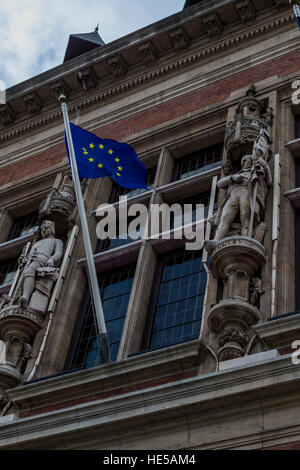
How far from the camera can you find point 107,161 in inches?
600

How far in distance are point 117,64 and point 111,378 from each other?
9.79 m

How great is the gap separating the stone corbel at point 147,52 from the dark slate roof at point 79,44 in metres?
4.09

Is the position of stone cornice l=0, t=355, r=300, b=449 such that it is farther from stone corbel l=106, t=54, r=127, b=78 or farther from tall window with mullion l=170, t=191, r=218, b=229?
stone corbel l=106, t=54, r=127, b=78

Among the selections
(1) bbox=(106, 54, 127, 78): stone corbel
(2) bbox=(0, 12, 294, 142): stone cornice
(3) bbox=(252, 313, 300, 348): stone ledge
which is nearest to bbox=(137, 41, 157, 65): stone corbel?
(2) bbox=(0, 12, 294, 142): stone cornice

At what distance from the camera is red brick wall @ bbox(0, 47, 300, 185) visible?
53.8 feet

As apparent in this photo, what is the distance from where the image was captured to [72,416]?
34.8ft

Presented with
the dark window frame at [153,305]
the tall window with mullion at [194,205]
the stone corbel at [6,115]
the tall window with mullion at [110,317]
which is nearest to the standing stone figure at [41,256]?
the tall window with mullion at [110,317]

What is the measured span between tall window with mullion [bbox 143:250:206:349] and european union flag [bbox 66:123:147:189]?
5.58ft

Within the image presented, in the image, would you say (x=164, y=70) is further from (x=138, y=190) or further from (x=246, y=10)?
(x=138, y=190)

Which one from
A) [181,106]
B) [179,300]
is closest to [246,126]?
[181,106]

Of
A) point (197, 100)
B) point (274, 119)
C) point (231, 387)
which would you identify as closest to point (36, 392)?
point (231, 387)
